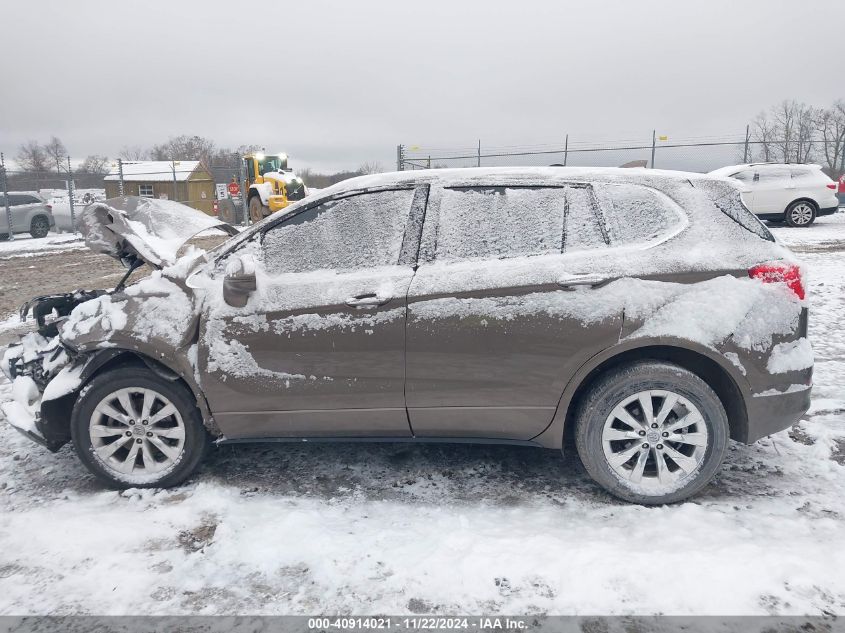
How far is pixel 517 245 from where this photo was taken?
306 centimetres

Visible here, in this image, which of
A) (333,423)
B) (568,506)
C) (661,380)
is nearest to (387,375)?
(333,423)

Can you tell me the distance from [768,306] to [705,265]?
374 millimetres

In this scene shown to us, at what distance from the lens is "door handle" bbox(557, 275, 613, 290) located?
288 cm

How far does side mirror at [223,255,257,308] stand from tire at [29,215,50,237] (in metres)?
20.2

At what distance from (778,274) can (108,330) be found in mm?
3614

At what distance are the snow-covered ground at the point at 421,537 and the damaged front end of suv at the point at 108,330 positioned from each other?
1.53 ft

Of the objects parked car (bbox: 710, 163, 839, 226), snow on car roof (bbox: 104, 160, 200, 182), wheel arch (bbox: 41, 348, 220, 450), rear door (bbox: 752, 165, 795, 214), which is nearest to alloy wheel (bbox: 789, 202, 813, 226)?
parked car (bbox: 710, 163, 839, 226)

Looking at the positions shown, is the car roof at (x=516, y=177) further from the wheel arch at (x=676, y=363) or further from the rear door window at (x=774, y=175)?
the rear door window at (x=774, y=175)

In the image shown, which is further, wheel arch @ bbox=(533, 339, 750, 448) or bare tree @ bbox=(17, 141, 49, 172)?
bare tree @ bbox=(17, 141, 49, 172)

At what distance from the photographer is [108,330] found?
126 inches

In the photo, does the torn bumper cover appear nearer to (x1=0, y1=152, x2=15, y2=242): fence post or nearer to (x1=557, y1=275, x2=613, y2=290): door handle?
(x1=557, y1=275, x2=613, y2=290): door handle

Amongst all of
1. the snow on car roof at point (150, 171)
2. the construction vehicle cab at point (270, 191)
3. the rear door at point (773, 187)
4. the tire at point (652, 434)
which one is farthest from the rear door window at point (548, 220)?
the snow on car roof at point (150, 171)

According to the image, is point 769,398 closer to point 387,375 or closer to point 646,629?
point 646,629

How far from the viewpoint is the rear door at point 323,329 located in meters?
3.02
